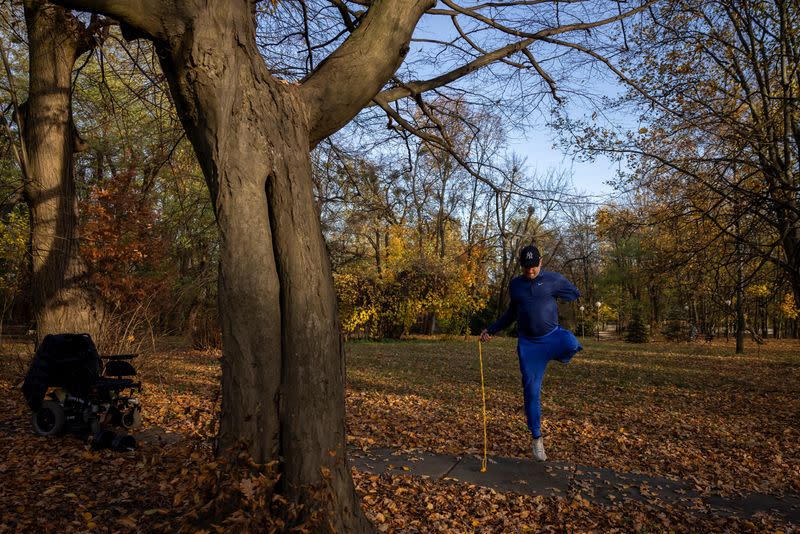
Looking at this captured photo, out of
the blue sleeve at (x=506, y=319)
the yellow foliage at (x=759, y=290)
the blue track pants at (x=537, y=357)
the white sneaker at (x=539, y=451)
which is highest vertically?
the yellow foliage at (x=759, y=290)

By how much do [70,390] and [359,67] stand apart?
465cm

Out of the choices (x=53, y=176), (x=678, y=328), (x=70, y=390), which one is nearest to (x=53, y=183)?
(x=53, y=176)

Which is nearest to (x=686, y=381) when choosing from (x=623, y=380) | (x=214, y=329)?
(x=623, y=380)

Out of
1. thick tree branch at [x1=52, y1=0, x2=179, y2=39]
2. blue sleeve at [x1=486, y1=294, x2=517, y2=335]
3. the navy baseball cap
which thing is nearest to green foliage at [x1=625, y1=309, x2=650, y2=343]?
blue sleeve at [x1=486, y1=294, x2=517, y2=335]

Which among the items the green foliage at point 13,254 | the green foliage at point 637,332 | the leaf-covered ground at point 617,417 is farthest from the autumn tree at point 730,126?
the green foliage at point 637,332

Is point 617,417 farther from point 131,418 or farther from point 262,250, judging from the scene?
point 262,250

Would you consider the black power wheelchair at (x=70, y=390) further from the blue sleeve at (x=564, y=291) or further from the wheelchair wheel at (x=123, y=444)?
the blue sleeve at (x=564, y=291)

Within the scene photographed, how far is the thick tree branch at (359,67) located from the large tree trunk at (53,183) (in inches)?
254

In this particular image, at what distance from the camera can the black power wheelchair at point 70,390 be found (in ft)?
18.0

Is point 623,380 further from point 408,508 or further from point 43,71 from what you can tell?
point 43,71

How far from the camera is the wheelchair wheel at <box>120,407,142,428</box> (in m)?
5.85

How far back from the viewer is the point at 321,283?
310cm

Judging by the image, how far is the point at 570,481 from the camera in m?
4.62

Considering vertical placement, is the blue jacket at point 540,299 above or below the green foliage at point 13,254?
below
